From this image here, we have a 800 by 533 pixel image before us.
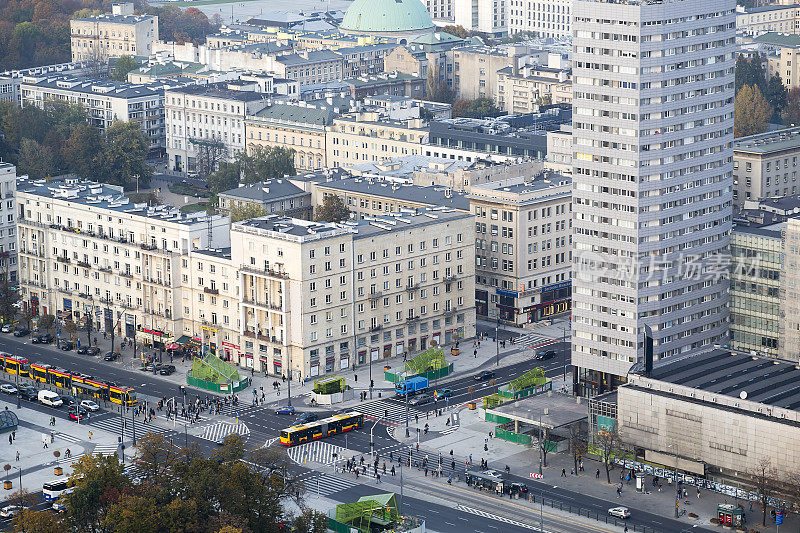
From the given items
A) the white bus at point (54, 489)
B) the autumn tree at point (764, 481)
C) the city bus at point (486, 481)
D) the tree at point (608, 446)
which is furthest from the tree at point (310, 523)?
the autumn tree at point (764, 481)

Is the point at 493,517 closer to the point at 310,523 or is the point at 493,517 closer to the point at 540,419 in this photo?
the point at 540,419

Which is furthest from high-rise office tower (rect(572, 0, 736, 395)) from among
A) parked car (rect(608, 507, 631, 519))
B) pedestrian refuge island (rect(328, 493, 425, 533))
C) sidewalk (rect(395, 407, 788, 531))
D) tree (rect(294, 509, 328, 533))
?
tree (rect(294, 509, 328, 533))

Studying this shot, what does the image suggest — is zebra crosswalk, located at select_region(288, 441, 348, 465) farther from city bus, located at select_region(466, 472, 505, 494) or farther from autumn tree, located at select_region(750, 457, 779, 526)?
autumn tree, located at select_region(750, 457, 779, 526)

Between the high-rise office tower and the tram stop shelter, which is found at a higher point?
the high-rise office tower

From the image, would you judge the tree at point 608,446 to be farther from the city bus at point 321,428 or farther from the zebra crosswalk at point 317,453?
the city bus at point 321,428

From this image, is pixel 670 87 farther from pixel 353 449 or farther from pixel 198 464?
pixel 198 464

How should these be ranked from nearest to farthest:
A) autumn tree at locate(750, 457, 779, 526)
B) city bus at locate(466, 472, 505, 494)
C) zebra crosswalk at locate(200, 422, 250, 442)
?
1. autumn tree at locate(750, 457, 779, 526)
2. city bus at locate(466, 472, 505, 494)
3. zebra crosswalk at locate(200, 422, 250, 442)

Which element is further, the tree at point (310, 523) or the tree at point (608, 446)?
the tree at point (608, 446)

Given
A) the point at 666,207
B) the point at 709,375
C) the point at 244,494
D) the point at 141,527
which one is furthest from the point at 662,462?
the point at 141,527
